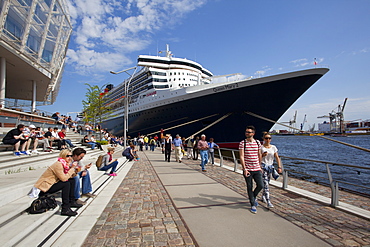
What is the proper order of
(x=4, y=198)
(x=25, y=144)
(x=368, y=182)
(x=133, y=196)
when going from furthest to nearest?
1. (x=368, y=182)
2. (x=25, y=144)
3. (x=133, y=196)
4. (x=4, y=198)

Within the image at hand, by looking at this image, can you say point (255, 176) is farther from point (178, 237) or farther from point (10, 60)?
point (10, 60)

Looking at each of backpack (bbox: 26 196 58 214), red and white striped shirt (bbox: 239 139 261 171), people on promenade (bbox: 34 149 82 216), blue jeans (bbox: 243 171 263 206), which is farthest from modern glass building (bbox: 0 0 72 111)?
blue jeans (bbox: 243 171 263 206)

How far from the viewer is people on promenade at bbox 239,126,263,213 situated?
3.86m

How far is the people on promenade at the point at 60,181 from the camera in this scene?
10.2 ft

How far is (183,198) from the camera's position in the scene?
4539 mm

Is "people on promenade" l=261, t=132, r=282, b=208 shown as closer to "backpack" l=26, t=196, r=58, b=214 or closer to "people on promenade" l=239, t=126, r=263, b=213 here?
"people on promenade" l=239, t=126, r=263, b=213

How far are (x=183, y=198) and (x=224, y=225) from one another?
152 centimetres

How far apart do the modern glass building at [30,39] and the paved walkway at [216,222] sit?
1489 cm

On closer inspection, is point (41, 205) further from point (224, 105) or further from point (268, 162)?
point (224, 105)

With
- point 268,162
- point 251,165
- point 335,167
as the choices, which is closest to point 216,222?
point 251,165

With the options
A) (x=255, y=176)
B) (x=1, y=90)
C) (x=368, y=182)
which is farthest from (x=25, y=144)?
(x=368, y=182)

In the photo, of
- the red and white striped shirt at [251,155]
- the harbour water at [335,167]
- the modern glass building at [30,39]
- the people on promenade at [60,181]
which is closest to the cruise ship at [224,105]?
the harbour water at [335,167]

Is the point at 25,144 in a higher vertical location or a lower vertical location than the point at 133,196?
higher

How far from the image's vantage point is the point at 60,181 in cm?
329
